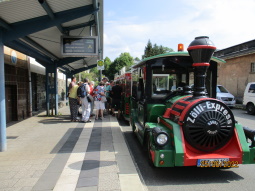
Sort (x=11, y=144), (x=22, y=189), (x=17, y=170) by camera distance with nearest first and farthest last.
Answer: (x=22, y=189) < (x=17, y=170) < (x=11, y=144)

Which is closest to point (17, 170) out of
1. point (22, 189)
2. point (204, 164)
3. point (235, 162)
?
point (22, 189)

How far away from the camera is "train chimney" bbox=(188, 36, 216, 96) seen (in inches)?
162

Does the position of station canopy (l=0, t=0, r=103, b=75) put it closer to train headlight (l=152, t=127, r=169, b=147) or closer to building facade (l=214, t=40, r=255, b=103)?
train headlight (l=152, t=127, r=169, b=147)

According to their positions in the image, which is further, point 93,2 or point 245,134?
point 93,2

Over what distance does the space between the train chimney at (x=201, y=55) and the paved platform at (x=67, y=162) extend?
2.01 meters

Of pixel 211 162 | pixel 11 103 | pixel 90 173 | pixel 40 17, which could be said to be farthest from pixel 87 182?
pixel 11 103

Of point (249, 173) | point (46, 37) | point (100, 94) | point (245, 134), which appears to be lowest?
point (249, 173)

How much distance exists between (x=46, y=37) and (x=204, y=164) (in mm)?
6902

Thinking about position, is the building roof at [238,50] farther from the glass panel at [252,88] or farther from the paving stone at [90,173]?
the paving stone at [90,173]

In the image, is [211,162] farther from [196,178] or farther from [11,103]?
[11,103]

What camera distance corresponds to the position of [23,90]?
10.7 m

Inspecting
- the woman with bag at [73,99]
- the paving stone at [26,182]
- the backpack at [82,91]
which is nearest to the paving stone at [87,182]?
the paving stone at [26,182]

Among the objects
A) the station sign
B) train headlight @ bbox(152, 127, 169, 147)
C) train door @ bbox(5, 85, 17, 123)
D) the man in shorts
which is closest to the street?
train headlight @ bbox(152, 127, 169, 147)

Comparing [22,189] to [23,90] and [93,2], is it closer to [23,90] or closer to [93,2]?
[93,2]
